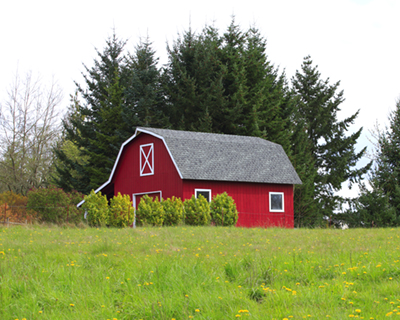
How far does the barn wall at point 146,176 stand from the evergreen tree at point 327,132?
22.0 meters

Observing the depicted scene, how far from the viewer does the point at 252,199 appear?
25.7 metres

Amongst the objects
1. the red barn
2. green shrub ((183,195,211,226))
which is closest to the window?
the red barn

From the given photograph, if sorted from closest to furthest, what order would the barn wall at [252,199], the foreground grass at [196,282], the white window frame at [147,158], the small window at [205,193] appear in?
1. the foreground grass at [196,282]
2. the small window at [205,193]
3. the barn wall at [252,199]
4. the white window frame at [147,158]

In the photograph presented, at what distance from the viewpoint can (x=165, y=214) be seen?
67.6 feet

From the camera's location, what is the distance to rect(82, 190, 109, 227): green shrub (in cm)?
2023

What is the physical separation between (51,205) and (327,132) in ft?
96.5

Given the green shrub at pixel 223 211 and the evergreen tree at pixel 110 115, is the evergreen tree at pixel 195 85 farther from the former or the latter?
the green shrub at pixel 223 211

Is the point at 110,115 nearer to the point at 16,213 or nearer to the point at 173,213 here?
the point at 16,213

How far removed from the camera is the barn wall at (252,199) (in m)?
24.5

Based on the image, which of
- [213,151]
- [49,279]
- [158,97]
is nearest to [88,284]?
[49,279]

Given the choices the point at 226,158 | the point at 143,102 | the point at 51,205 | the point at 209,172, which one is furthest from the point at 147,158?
the point at 143,102

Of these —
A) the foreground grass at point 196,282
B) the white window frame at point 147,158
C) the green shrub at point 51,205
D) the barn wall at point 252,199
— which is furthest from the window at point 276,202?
the foreground grass at point 196,282

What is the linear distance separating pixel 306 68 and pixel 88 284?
43121 millimetres

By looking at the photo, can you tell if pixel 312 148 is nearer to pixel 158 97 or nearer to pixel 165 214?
pixel 158 97
